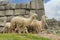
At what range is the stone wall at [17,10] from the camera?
18931mm

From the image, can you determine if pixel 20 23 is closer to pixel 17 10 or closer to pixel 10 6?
pixel 17 10

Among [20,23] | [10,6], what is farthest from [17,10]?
[20,23]

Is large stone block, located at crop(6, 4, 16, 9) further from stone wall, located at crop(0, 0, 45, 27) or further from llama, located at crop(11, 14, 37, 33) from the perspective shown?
llama, located at crop(11, 14, 37, 33)

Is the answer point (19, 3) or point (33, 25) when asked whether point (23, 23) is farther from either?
point (19, 3)

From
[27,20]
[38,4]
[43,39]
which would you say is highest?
[38,4]

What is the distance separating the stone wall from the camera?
745 inches

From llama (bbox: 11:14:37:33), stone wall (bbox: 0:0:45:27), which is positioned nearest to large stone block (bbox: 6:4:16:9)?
stone wall (bbox: 0:0:45:27)

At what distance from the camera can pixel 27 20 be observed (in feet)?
46.4

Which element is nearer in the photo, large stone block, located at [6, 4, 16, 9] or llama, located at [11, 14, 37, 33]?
llama, located at [11, 14, 37, 33]

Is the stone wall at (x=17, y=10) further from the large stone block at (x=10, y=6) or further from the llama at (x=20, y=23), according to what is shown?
the llama at (x=20, y=23)

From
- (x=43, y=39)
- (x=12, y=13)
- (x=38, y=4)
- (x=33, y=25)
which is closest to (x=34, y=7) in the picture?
(x=38, y=4)

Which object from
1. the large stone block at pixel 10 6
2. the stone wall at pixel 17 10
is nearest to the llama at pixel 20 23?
the stone wall at pixel 17 10

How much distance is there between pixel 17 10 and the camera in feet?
62.6

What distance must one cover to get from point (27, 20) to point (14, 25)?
81 centimetres
